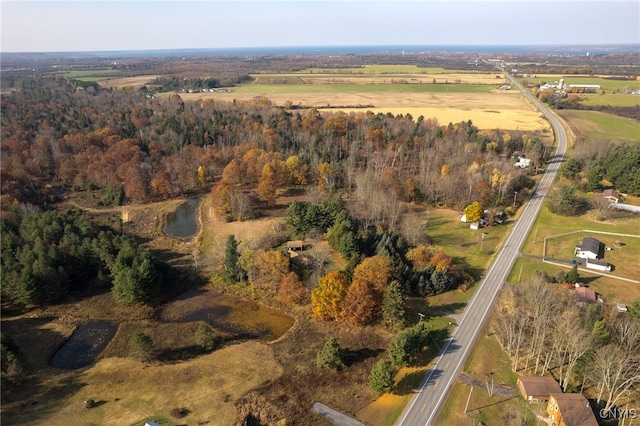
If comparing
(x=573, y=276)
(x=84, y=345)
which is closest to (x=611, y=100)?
(x=573, y=276)

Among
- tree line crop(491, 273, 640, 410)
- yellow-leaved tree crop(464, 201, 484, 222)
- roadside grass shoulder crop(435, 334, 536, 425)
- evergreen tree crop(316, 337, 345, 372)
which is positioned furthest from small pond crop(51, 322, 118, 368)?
yellow-leaved tree crop(464, 201, 484, 222)

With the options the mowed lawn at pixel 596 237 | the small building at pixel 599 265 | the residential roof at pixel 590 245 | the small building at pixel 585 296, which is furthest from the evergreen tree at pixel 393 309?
the residential roof at pixel 590 245

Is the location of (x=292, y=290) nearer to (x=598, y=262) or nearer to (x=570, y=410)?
(x=570, y=410)

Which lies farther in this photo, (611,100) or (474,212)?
(611,100)

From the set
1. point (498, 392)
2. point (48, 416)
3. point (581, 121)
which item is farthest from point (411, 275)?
point (581, 121)

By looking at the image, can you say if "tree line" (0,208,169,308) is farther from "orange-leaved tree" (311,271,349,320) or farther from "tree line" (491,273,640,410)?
"tree line" (491,273,640,410)

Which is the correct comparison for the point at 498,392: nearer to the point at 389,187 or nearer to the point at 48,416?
the point at 48,416
